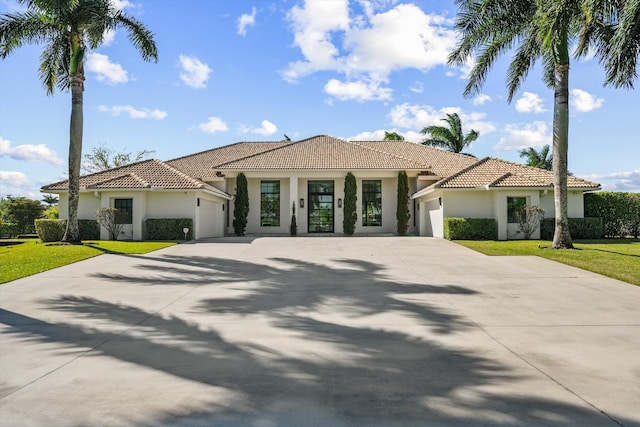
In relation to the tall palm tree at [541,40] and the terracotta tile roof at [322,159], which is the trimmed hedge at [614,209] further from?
the terracotta tile roof at [322,159]

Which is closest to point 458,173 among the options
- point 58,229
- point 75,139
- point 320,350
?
point 75,139

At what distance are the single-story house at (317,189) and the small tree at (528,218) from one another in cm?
51

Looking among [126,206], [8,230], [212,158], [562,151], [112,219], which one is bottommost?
[8,230]

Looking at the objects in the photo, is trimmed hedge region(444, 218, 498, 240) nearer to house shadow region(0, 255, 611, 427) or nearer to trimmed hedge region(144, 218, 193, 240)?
house shadow region(0, 255, 611, 427)

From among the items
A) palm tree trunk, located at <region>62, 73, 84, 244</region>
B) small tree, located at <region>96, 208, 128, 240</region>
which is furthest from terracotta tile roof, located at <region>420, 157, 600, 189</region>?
palm tree trunk, located at <region>62, 73, 84, 244</region>

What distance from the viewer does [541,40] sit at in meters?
16.1

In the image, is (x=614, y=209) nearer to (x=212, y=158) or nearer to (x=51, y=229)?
(x=212, y=158)

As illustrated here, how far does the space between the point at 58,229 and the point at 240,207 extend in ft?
30.3

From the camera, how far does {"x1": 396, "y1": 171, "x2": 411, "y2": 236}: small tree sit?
2444cm

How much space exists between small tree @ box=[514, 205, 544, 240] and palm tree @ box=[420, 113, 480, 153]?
18440 millimetres

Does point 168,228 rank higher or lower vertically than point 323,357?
higher

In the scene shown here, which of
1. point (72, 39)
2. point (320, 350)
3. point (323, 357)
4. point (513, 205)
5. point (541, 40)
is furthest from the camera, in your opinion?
point (513, 205)

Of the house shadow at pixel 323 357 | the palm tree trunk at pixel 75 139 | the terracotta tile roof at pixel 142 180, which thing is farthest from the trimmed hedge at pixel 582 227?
the palm tree trunk at pixel 75 139

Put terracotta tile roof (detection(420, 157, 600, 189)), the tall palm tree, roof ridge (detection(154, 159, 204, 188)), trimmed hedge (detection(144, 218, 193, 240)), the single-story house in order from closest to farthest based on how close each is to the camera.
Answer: the tall palm tree
terracotta tile roof (detection(420, 157, 600, 189))
trimmed hedge (detection(144, 218, 193, 240))
the single-story house
roof ridge (detection(154, 159, 204, 188))
